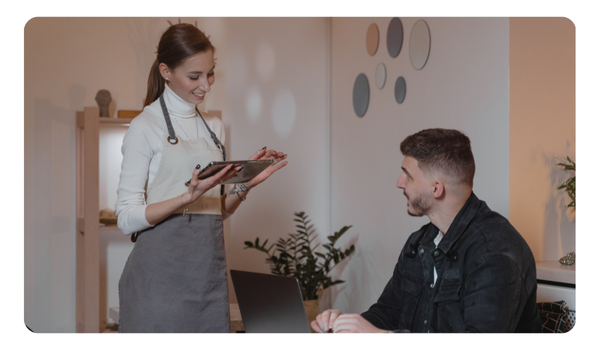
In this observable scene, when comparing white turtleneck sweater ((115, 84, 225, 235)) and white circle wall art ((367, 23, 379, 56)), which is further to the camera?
white circle wall art ((367, 23, 379, 56))

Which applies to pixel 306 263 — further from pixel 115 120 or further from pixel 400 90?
pixel 115 120

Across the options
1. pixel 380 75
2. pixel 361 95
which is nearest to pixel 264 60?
pixel 361 95

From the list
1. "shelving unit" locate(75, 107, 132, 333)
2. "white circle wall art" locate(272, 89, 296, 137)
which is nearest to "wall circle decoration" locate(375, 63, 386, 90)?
"white circle wall art" locate(272, 89, 296, 137)

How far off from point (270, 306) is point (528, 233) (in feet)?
4.59

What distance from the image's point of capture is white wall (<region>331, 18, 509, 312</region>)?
7.41 ft

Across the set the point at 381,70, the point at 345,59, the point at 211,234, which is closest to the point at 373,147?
the point at 381,70

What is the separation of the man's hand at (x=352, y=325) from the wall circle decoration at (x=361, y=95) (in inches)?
92.9

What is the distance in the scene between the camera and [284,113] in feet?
13.4

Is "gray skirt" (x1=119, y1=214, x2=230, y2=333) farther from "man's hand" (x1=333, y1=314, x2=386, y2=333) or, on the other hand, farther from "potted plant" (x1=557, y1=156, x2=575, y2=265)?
"potted plant" (x1=557, y1=156, x2=575, y2=265)

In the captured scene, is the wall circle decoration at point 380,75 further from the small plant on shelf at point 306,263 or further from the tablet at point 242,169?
the tablet at point 242,169

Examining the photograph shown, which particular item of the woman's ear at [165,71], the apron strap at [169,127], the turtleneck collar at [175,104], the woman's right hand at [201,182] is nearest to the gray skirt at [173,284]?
the woman's right hand at [201,182]

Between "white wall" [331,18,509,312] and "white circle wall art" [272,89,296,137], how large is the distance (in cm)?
34

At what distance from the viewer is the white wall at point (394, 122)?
7.41ft

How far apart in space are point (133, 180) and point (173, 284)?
321 mm
